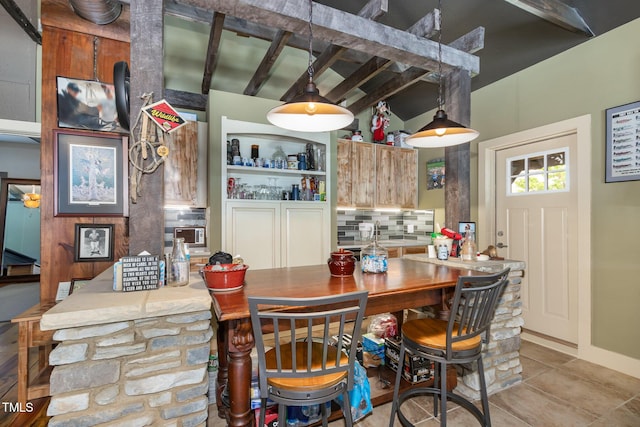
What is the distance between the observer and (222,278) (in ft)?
4.88

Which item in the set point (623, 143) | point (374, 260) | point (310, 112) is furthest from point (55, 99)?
point (623, 143)

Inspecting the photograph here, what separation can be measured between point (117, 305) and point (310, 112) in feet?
4.52

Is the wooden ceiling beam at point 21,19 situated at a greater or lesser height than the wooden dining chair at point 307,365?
greater

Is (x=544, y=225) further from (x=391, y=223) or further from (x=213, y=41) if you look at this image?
(x=213, y=41)

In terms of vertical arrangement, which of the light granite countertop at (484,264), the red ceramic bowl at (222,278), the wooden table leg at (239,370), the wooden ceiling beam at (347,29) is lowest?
the wooden table leg at (239,370)

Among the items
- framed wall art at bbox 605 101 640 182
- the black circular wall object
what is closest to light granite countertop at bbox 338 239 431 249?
framed wall art at bbox 605 101 640 182

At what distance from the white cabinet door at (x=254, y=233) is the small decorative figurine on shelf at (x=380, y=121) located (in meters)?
2.00

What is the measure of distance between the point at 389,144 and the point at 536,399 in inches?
138

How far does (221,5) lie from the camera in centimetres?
178

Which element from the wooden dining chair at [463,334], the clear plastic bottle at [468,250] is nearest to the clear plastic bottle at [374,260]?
the wooden dining chair at [463,334]

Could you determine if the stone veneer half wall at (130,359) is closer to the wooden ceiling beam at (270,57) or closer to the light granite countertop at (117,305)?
the light granite countertop at (117,305)

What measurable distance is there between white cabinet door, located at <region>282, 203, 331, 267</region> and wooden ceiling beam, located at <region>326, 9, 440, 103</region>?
1451mm

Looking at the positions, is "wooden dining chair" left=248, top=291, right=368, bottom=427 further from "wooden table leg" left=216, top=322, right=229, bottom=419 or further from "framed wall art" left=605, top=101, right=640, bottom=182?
"framed wall art" left=605, top=101, right=640, bottom=182

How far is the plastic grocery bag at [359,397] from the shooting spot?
1.79 m
